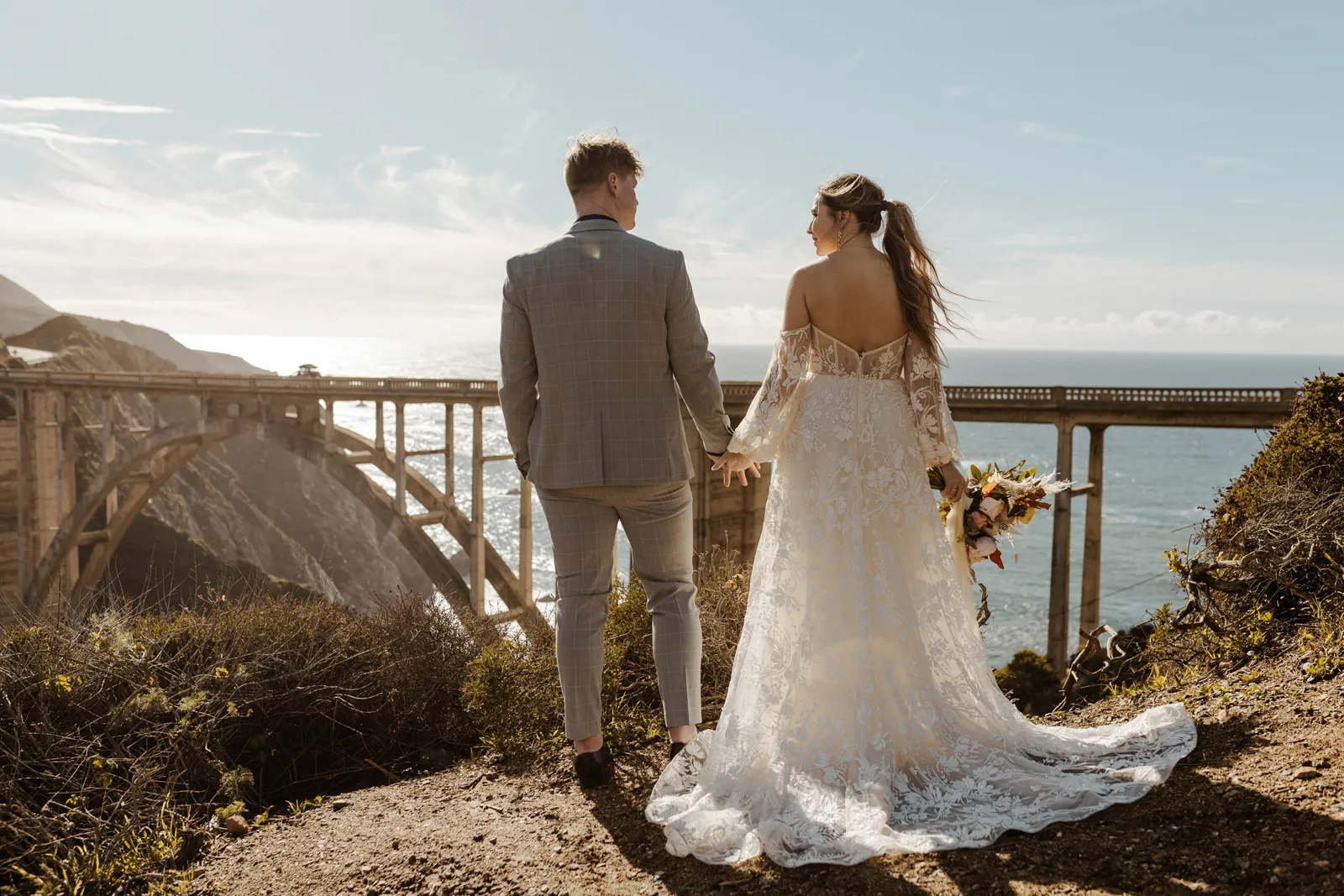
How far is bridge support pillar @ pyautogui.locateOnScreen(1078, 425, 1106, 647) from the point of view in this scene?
16.3 m

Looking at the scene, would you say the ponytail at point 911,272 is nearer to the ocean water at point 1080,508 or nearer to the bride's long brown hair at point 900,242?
the bride's long brown hair at point 900,242

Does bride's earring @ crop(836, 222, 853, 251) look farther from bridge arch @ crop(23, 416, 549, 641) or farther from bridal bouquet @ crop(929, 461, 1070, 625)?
bridge arch @ crop(23, 416, 549, 641)

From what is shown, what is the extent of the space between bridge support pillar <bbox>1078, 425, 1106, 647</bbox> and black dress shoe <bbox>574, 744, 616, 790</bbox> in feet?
48.9

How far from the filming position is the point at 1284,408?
1515cm

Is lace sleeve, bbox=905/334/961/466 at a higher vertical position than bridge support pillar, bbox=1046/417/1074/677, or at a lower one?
higher

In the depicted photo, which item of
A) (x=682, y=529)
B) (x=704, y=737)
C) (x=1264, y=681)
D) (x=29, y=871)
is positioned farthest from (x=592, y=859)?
(x=1264, y=681)

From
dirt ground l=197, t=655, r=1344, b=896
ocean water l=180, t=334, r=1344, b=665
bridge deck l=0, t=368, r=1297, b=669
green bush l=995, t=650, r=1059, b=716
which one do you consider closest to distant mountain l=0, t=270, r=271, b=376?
ocean water l=180, t=334, r=1344, b=665

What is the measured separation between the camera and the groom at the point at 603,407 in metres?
2.94

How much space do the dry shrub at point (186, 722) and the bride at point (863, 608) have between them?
161 centimetres

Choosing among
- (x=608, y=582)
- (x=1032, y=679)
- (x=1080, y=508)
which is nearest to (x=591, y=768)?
(x=608, y=582)

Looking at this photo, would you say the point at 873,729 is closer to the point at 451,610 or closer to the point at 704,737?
the point at 704,737

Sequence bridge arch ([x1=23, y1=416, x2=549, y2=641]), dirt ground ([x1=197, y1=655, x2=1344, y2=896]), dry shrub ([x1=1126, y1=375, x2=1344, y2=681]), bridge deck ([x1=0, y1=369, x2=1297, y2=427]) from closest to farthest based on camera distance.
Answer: dirt ground ([x1=197, y1=655, x2=1344, y2=896]) → dry shrub ([x1=1126, y1=375, x2=1344, y2=681]) → bridge deck ([x1=0, y1=369, x2=1297, y2=427]) → bridge arch ([x1=23, y1=416, x2=549, y2=641])

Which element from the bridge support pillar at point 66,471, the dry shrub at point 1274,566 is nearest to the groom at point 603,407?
the dry shrub at point 1274,566

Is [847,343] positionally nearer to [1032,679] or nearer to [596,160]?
[596,160]
